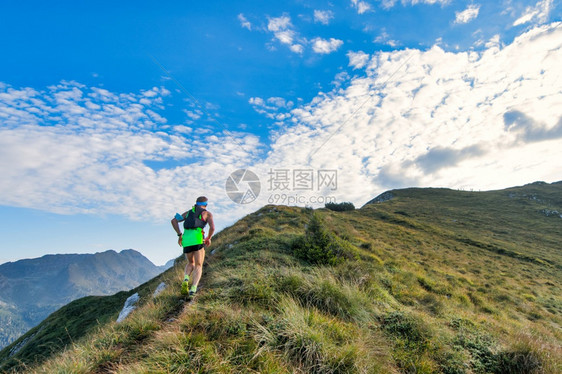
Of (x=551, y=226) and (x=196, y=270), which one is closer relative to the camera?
(x=196, y=270)

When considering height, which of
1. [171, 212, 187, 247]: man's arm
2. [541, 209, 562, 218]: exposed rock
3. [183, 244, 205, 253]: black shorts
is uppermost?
[171, 212, 187, 247]: man's arm

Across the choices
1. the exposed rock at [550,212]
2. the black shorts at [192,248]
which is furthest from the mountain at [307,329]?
the exposed rock at [550,212]

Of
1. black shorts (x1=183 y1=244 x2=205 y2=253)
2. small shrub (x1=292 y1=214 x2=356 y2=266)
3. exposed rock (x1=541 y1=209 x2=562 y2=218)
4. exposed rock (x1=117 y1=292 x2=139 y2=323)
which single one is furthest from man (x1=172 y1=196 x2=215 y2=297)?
exposed rock (x1=541 y1=209 x2=562 y2=218)

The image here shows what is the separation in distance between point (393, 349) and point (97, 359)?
536 cm

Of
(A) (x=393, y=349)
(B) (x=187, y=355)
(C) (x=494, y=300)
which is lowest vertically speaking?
(C) (x=494, y=300)

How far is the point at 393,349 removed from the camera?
4832 mm

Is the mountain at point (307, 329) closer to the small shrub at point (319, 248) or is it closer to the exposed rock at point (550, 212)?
the small shrub at point (319, 248)

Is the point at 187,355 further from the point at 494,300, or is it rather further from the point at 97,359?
Result: the point at 494,300

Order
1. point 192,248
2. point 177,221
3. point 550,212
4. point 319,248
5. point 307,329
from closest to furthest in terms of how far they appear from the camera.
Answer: point 307,329 → point 192,248 → point 177,221 → point 319,248 → point 550,212

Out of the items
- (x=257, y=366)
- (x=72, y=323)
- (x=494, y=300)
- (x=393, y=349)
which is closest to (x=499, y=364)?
(x=393, y=349)

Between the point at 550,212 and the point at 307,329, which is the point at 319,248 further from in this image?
the point at 550,212

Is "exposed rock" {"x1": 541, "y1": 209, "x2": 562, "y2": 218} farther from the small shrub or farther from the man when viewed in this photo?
the man

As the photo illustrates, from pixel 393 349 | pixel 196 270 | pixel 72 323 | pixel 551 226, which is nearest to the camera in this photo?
pixel 393 349

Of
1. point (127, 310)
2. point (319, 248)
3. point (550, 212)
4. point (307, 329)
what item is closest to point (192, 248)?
point (307, 329)
